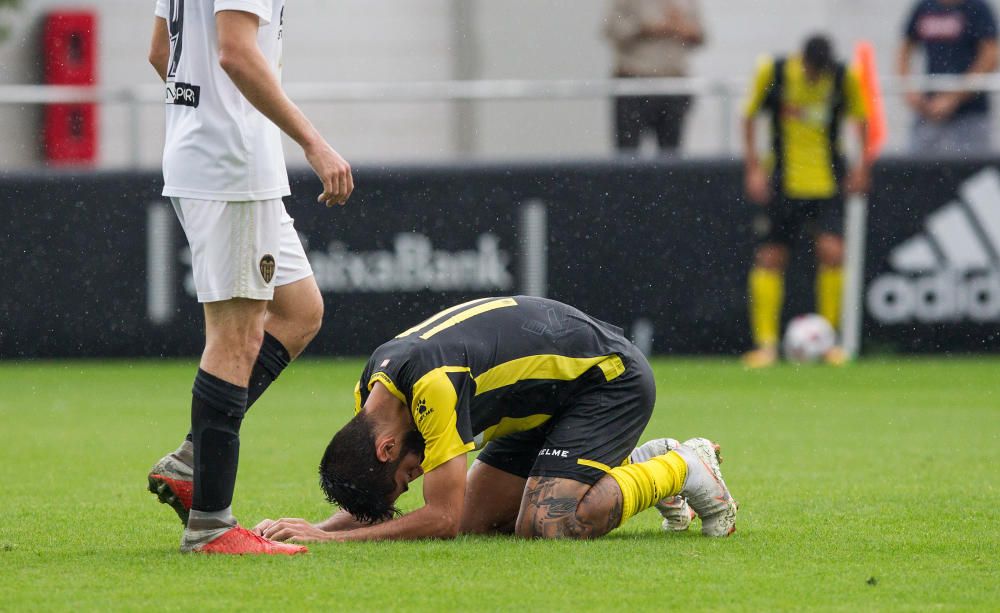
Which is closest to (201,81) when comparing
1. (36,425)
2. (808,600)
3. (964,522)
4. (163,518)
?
(163,518)

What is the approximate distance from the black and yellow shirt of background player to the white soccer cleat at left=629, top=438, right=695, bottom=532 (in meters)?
7.15

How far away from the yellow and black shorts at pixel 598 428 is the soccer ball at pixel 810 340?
23.3ft

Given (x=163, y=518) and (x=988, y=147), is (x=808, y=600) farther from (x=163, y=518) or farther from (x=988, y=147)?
(x=988, y=147)

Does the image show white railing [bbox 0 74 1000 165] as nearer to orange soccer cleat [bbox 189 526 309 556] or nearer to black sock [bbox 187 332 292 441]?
black sock [bbox 187 332 292 441]

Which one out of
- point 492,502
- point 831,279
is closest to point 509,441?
point 492,502

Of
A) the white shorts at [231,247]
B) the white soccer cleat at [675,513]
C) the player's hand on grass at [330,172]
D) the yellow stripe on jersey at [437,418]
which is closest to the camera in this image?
the player's hand on grass at [330,172]

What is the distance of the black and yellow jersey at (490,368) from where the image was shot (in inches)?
186

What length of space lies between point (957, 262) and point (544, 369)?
26.4 feet

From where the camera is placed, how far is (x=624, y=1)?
535 inches

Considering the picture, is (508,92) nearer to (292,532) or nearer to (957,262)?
(957,262)

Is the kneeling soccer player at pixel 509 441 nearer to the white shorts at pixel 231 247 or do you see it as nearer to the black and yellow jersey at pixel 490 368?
the black and yellow jersey at pixel 490 368

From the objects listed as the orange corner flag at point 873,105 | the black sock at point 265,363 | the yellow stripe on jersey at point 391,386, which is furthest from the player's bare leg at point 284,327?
the orange corner flag at point 873,105

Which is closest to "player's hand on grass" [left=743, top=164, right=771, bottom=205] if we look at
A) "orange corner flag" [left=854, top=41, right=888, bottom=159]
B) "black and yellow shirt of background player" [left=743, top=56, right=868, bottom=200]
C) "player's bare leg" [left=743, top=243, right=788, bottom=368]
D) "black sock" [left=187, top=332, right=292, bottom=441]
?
"black and yellow shirt of background player" [left=743, top=56, right=868, bottom=200]

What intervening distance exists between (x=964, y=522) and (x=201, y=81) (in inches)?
111
